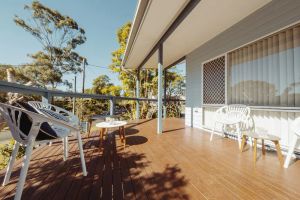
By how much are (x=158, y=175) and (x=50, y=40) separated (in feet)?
62.1

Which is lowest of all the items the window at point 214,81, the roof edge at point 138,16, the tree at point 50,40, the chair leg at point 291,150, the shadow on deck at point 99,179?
the shadow on deck at point 99,179

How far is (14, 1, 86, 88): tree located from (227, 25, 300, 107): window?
1746 cm

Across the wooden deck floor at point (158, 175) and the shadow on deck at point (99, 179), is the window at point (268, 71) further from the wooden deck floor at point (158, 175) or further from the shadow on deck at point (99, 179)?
the shadow on deck at point (99, 179)

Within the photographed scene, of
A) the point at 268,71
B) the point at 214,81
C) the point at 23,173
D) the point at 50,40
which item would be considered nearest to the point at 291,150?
the point at 268,71

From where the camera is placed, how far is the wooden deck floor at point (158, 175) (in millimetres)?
1395

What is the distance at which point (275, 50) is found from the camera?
2473 mm

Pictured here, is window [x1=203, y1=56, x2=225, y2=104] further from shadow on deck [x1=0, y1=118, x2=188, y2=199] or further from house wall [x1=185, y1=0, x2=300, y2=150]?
shadow on deck [x1=0, y1=118, x2=188, y2=199]

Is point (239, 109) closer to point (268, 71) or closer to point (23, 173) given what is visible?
point (268, 71)

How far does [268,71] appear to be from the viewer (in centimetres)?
257

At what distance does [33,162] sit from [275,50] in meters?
4.13

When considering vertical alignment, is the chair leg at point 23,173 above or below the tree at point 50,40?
below

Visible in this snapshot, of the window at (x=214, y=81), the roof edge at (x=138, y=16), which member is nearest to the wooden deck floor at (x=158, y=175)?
the window at (x=214, y=81)

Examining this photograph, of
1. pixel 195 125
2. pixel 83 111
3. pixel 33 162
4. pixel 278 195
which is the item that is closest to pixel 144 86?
pixel 195 125

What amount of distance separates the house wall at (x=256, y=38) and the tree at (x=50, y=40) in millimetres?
16358
